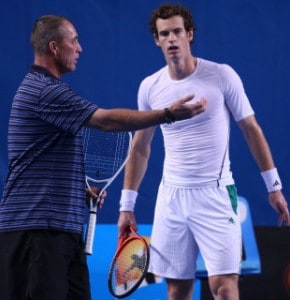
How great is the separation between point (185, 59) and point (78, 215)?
1182mm

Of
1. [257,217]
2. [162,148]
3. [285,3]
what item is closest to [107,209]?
[162,148]

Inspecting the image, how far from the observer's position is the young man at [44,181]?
10.7ft

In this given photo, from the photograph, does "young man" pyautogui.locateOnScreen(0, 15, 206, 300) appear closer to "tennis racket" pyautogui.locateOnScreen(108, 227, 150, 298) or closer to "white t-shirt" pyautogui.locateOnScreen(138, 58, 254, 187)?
"tennis racket" pyautogui.locateOnScreen(108, 227, 150, 298)

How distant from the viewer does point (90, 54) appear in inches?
214

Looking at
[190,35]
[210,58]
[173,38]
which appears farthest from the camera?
[210,58]

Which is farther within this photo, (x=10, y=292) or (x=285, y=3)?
(x=285, y=3)

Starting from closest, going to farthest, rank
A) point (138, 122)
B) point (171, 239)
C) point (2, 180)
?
point (138, 122), point (171, 239), point (2, 180)

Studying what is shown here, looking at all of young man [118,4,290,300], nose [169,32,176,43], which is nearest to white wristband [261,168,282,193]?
young man [118,4,290,300]

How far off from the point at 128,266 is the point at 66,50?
1.23 m

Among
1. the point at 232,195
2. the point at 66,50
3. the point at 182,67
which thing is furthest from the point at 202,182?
the point at 66,50

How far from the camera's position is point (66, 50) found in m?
3.49

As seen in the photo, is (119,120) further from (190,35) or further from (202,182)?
(190,35)

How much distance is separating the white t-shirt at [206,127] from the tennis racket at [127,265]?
0.36m

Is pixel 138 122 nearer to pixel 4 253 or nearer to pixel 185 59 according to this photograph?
pixel 4 253
